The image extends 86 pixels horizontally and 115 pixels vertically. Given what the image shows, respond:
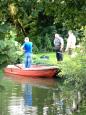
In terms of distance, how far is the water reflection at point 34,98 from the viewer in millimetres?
13344

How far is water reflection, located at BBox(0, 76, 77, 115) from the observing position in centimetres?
1334

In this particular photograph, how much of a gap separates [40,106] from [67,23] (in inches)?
158

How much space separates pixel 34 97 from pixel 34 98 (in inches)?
9.9

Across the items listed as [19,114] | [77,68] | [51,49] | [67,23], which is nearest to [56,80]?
[77,68]

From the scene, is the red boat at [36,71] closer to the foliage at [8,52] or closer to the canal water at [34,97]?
the canal water at [34,97]

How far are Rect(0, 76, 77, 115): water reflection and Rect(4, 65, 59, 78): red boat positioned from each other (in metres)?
1.36

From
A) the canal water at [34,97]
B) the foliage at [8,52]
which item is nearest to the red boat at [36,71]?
the canal water at [34,97]

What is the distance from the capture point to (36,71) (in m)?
23.7

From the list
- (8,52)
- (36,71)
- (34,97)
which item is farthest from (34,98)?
(8,52)

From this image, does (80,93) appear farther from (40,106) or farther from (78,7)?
(78,7)

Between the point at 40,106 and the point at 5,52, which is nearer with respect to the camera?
the point at 40,106

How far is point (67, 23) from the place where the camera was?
10.9 metres

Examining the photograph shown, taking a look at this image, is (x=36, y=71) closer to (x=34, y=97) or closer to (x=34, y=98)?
(x=34, y=97)

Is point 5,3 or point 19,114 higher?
point 5,3
